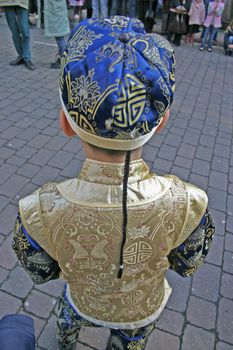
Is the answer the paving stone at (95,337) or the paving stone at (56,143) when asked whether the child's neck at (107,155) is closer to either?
the paving stone at (95,337)

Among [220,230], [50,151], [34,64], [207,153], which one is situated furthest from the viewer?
[34,64]

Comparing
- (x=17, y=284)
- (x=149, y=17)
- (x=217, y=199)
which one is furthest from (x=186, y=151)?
(x=149, y=17)

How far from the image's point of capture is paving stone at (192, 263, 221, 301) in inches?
100

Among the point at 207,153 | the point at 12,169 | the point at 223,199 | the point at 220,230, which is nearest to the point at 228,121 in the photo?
the point at 207,153

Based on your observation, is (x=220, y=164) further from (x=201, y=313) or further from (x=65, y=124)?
(x=65, y=124)

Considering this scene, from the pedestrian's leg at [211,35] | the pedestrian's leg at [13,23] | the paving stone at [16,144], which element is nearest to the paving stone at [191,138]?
the paving stone at [16,144]

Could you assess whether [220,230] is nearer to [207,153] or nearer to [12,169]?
[207,153]

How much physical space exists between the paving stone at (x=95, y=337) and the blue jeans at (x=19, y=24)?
5493mm

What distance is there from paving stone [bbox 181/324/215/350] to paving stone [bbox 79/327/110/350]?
1.67ft

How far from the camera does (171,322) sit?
7.66 ft

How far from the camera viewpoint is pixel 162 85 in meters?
0.92

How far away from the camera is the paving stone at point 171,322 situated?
229cm

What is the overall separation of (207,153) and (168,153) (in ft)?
1.74

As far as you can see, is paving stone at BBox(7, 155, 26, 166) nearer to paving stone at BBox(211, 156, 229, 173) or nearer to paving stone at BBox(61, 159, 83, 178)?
paving stone at BBox(61, 159, 83, 178)
